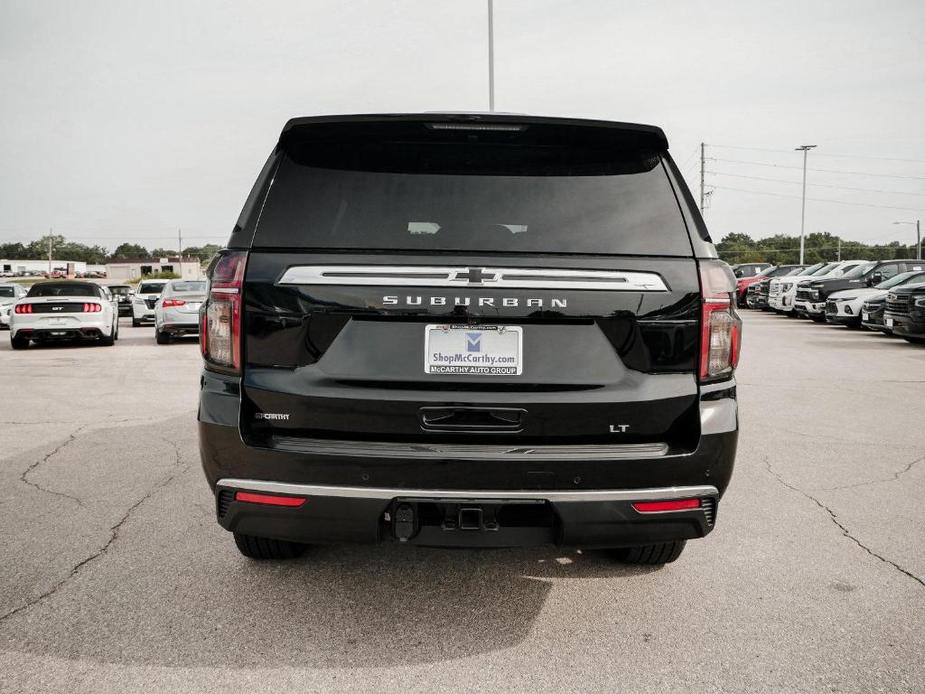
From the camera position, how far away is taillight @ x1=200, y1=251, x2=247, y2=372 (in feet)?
9.44

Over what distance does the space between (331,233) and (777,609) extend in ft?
8.01

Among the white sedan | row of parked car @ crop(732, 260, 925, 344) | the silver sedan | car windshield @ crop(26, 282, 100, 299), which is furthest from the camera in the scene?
the silver sedan

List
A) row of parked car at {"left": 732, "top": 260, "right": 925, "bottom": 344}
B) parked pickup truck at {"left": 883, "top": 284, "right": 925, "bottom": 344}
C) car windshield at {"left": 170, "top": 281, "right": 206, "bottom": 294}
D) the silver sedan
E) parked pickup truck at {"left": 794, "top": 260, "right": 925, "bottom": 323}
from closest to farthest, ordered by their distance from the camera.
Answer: parked pickup truck at {"left": 883, "top": 284, "right": 925, "bottom": 344}, row of parked car at {"left": 732, "top": 260, "right": 925, "bottom": 344}, the silver sedan, car windshield at {"left": 170, "top": 281, "right": 206, "bottom": 294}, parked pickup truck at {"left": 794, "top": 260, "right": 925, "bottom": 323}

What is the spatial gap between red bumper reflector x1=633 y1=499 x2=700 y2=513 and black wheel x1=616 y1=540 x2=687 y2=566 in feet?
2.72

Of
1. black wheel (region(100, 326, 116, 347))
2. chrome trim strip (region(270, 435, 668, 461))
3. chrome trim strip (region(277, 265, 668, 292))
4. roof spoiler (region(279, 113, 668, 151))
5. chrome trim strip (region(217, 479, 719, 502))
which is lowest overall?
black wheel (region(100, 326, 116, 347))

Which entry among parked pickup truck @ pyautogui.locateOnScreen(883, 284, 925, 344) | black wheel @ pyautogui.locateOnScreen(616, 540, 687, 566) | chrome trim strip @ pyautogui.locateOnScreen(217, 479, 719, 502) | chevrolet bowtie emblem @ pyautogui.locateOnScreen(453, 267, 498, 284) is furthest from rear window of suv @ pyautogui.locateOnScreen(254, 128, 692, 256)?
parked pickup truck @ pyautogui.locateOnScreen(883, 284, 925, 344)

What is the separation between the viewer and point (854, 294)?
20.0m

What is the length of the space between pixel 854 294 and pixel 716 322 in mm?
19395

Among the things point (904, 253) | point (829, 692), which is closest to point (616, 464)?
point (829, 692)

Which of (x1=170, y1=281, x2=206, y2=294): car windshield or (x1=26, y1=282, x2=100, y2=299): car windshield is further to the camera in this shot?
(x1=170, y1=281, x2=206, y2=294): car windshield

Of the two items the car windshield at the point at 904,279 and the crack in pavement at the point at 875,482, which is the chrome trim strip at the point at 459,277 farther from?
the car windshield at the point at 904,279

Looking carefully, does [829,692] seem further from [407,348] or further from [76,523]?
[76,523]

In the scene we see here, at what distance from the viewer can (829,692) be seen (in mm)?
2615

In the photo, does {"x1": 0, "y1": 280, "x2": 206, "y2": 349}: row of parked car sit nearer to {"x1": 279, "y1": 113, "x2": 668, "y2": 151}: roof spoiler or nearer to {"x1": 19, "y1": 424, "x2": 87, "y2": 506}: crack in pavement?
{"x1": 19, "y1": 424, "x2": 87, "y2": 506}: crack in pavement
